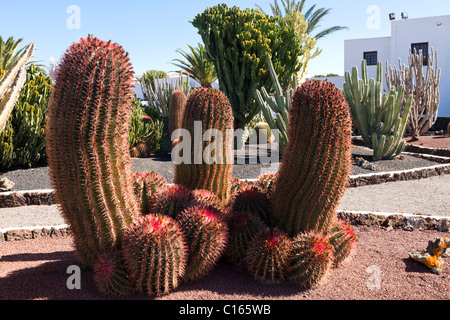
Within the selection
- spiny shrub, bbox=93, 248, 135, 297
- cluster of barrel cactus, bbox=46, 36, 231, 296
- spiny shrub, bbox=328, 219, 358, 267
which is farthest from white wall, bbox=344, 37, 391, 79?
spiny shrub, bbox=93, 248, 135, 297

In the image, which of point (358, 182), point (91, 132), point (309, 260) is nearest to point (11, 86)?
point (91, 132)

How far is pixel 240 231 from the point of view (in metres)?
2.90

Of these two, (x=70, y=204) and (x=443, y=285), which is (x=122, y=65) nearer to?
(x=70, y=204)

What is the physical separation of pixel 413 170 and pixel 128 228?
→ 743cm

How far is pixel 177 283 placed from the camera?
264 centimetres

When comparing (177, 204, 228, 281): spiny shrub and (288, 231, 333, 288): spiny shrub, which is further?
(288, 231, 333, 288): spiny shrub

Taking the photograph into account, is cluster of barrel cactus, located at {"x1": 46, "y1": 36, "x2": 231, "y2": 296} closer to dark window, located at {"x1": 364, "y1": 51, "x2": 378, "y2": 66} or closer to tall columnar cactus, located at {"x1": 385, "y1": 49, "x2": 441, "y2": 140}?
tall columnar cactus, located at {"x1": 385, "y1": 49, "x2": 441, "y2": 140}

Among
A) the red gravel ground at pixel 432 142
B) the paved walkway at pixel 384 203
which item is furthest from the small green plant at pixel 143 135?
the red gravel ground at pixel 432 142

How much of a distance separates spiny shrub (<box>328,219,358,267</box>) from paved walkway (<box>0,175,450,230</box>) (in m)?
2.35

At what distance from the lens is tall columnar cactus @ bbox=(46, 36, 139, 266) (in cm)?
233

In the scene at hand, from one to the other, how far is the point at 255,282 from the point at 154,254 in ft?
2.72

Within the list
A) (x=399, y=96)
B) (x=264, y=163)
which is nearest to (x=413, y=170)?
(x=399, y=96)

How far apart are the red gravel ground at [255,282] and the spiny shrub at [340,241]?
4.6 inches

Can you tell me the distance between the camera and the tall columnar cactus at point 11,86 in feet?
8.20
